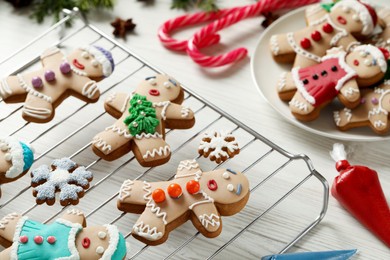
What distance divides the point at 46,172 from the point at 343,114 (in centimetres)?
77

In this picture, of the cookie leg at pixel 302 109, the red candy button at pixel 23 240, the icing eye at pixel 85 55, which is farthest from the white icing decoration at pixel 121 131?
the cookie leg at pixel 302 109

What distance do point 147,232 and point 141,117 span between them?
1.02 ft

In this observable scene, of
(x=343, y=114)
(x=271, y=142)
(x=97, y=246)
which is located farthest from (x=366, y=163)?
(x=97, y=246)

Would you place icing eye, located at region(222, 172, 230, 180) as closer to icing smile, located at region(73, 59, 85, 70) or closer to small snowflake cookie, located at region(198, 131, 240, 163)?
small snowflake cookie, located at region(198, 131, 240, 163)

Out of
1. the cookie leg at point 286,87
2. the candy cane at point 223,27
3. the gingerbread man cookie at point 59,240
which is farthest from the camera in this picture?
the candy cane at point 223,27

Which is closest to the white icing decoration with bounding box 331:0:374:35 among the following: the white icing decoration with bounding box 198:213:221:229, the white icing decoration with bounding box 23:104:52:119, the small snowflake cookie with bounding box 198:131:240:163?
the small snowflake cookie with bounding box 198:131:240:163

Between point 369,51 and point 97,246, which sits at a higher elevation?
point 369,51

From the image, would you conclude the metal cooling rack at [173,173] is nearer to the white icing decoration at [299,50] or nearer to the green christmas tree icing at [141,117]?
the green christmas tree icing at [141,117]

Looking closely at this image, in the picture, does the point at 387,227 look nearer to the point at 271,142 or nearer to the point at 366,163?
the point at 366,163

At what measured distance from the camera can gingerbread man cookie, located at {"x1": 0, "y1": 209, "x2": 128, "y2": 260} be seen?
4.72 feet

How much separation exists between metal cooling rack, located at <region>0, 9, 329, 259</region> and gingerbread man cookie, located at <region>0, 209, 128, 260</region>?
3.5 inches

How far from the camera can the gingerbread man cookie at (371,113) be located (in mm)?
1790

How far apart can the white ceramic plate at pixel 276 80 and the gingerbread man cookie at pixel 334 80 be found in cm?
4

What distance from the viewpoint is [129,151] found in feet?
5.60
